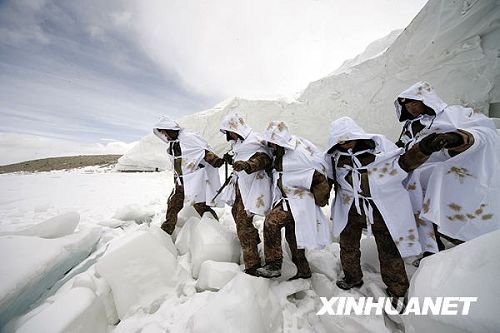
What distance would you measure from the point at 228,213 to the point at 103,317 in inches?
82.9

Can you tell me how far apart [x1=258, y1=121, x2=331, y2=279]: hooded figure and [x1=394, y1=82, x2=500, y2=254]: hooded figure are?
2.37 ft

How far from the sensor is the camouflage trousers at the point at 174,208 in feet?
9.07

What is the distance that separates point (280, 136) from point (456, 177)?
4.82 feet

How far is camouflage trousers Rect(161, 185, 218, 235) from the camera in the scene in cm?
276

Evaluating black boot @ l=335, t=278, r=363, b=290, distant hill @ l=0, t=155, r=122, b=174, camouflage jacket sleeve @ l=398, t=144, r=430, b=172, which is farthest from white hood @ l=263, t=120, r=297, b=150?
distant hill @ l=0, t=155, r=122, b=174

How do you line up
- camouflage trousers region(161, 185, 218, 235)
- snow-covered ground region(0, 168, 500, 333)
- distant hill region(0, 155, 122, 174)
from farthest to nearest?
distant hill region(0, 155, 122, 174) < camouflage trousers region(161, 185, 218, 235) < snow-covered ground region(0, 168, 500, 333)

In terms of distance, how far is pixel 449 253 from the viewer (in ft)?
3.70

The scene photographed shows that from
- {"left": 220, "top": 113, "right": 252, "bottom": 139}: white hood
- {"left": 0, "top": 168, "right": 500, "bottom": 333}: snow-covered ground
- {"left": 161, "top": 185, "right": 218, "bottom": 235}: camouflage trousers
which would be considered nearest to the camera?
{"left": 0, "top": 168, "right": 500, "bottom": 333}: snow-covered ground

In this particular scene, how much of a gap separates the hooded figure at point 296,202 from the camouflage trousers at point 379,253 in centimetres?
20

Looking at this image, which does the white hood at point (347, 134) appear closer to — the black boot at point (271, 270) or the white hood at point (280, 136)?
the white hood at point (280, 136)

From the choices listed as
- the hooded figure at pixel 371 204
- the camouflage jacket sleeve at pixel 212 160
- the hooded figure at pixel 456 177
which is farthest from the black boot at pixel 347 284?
the camouflage jacket sleeve at pixel 212 160

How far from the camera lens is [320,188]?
1956 mm

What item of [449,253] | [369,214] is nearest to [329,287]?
[369,214]

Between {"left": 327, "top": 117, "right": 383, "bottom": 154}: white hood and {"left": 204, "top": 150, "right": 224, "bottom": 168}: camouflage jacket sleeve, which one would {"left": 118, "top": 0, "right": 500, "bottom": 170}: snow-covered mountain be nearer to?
{"left": 204, "top": 150, "right": 224, "bottom": 168}: camouflage jacket sleeve
